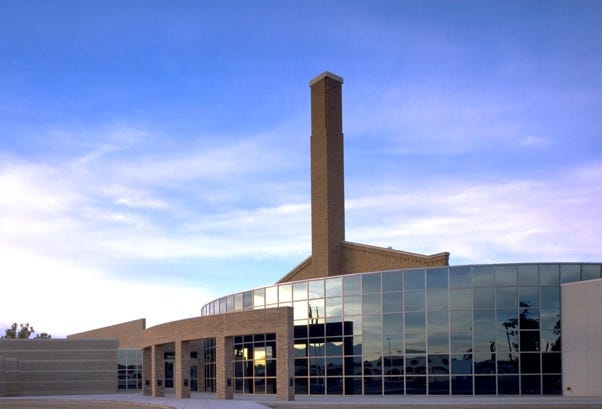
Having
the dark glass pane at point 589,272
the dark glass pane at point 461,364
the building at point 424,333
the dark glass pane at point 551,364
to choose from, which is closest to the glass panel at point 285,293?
the building at point 424,333

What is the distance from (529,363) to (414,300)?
694 centimetres

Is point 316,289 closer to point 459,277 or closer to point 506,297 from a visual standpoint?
point 459,277

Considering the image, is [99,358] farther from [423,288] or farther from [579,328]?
[579,328]

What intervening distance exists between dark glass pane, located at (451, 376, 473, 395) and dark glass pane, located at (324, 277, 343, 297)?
8409mm

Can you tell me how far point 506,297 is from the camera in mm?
37500

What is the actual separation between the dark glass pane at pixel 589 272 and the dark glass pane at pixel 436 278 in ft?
24.4

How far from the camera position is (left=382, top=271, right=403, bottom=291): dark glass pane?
3928 centimetres

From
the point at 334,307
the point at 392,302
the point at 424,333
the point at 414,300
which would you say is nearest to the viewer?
the point at 424,333

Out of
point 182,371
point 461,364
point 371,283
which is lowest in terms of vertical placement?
point 182,371

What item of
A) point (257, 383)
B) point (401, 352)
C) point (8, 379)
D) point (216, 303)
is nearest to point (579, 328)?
point (401, 352)

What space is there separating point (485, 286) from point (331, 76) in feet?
80.2

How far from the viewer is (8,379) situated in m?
55.7

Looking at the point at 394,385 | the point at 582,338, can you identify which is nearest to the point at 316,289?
the point at 394,385

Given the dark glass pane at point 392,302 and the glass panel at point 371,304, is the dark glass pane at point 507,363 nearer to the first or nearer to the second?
the dark glass pane at point 392,302
